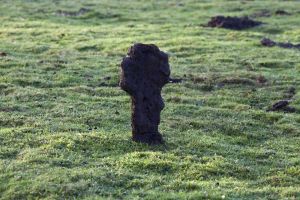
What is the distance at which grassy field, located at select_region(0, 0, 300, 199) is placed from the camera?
59.9 ft

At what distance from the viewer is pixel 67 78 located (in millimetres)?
31016

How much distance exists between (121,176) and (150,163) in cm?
144

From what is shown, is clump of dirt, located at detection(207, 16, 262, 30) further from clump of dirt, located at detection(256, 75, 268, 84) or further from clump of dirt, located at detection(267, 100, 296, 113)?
clump of dirt, located at detection(267, 100, 296, 113)

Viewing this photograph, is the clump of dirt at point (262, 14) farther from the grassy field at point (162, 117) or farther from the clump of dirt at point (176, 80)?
the clump of dirt at point (176, 80)

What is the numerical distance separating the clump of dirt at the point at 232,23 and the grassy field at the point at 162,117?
3.19 ft

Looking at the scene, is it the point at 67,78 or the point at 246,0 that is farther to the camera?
the point at 246,0

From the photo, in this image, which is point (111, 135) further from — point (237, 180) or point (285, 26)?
point (285, 26)

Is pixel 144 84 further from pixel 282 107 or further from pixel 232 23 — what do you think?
pixel 232 23

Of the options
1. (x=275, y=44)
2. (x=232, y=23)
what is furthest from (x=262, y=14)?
(x=275, y=44)

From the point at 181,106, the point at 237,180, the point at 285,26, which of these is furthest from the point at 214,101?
the point at 285,26


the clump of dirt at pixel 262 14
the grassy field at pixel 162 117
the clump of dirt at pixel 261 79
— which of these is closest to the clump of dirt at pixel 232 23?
the grassy field at pixel 162 117

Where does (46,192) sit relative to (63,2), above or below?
below

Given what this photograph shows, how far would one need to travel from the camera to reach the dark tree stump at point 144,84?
71.5 ft

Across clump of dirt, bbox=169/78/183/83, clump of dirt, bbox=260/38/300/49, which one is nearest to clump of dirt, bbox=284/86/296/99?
clump of dirt, bbox=169/78/183/83
